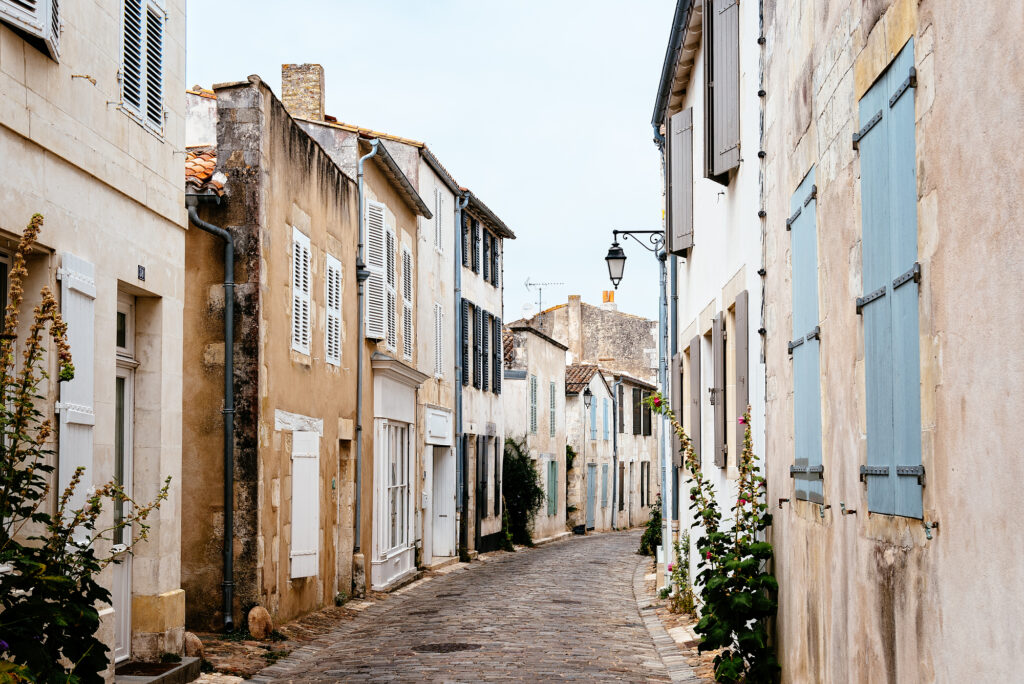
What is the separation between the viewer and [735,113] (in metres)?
9.16

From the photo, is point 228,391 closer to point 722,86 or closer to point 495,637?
point 495,637

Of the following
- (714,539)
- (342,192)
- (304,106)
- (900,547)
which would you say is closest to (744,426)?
(714,539)

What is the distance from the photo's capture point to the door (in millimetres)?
39594

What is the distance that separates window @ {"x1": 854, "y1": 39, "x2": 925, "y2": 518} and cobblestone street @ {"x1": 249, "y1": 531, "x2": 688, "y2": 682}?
17.0 feet

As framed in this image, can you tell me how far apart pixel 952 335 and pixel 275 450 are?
9.66 metres

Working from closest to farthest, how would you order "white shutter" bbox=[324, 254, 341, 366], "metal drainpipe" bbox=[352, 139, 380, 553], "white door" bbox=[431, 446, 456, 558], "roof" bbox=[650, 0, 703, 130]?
"roof" bbox=[650, 0, 703, 130] < "white shutter" bbox=[324, 254, 341, 366] < "metal drainpipe" bbox=[352, 139, 380, 553] < "white door" bbox=[431, 446, 456, 558]

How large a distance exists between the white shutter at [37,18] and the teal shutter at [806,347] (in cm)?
436

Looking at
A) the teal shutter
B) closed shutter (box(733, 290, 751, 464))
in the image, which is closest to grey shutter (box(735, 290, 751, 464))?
closed shutter (box(733, 290, 751, 464))

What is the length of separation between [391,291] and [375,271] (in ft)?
3.74

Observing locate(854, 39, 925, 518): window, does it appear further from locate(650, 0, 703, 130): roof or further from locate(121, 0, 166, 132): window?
locate(650, 0, 703, 130): roof

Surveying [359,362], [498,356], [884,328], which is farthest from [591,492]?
[884,328]

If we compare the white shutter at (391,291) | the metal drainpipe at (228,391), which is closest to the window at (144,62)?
the metal drainpipe at (228,391)

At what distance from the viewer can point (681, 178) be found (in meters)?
12.5

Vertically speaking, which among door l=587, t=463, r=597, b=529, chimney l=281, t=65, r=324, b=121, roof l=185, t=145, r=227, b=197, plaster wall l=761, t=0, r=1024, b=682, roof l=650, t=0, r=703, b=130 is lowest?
door l=587, t=463, r=597, b=529
